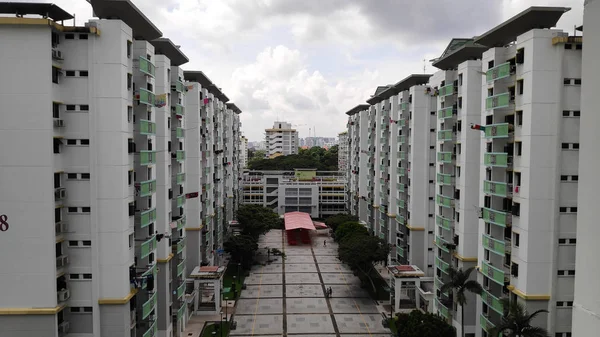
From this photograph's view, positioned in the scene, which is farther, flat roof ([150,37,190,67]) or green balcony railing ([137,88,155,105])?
flat roof ([150,37,190,67])

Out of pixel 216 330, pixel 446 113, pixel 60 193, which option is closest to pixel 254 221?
pixel 216 330

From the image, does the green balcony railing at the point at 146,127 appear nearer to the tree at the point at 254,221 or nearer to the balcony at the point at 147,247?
the balcony at the point at 147,247

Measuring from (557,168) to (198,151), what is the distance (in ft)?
109

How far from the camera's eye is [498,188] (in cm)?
2800

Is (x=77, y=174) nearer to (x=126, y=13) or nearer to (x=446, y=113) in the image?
(x=126, y=13)

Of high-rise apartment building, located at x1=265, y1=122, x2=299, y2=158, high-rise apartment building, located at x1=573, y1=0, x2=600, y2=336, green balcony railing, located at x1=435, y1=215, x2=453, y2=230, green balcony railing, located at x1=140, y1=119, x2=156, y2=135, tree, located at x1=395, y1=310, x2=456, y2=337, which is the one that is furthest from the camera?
high-rise apartment building, located at x1=265, y1=122, x2=299, y2=158

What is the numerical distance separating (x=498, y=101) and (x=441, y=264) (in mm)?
16920

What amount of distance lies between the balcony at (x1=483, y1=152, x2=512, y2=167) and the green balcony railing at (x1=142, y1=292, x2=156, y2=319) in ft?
80.8

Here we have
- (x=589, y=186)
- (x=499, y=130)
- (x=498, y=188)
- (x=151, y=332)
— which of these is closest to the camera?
(x=589, y=186)

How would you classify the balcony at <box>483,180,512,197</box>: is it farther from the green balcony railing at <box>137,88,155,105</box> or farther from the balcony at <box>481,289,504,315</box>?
the green balcony railing at <box>137,88,155,105</box>

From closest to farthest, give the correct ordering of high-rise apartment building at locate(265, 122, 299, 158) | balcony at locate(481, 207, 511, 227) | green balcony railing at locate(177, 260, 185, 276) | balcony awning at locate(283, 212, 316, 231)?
1. balcony at locate(481, 207, 511, 227)
2. green balcony railing at locate(177, 260, 185, 276)
3. balcony awning at locate(283, 212, 316, 231)
4. high-rise apartment building at locate(265, 122, 299, 158)

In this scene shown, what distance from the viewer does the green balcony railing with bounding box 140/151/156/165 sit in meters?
28.4

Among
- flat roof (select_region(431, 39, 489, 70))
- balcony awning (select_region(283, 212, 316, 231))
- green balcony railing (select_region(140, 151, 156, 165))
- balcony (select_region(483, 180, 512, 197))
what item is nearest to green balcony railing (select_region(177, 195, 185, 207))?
green balcony railing (select_region(140, 151, 156, 165))

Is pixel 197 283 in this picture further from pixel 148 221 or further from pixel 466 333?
pixel 466 333
